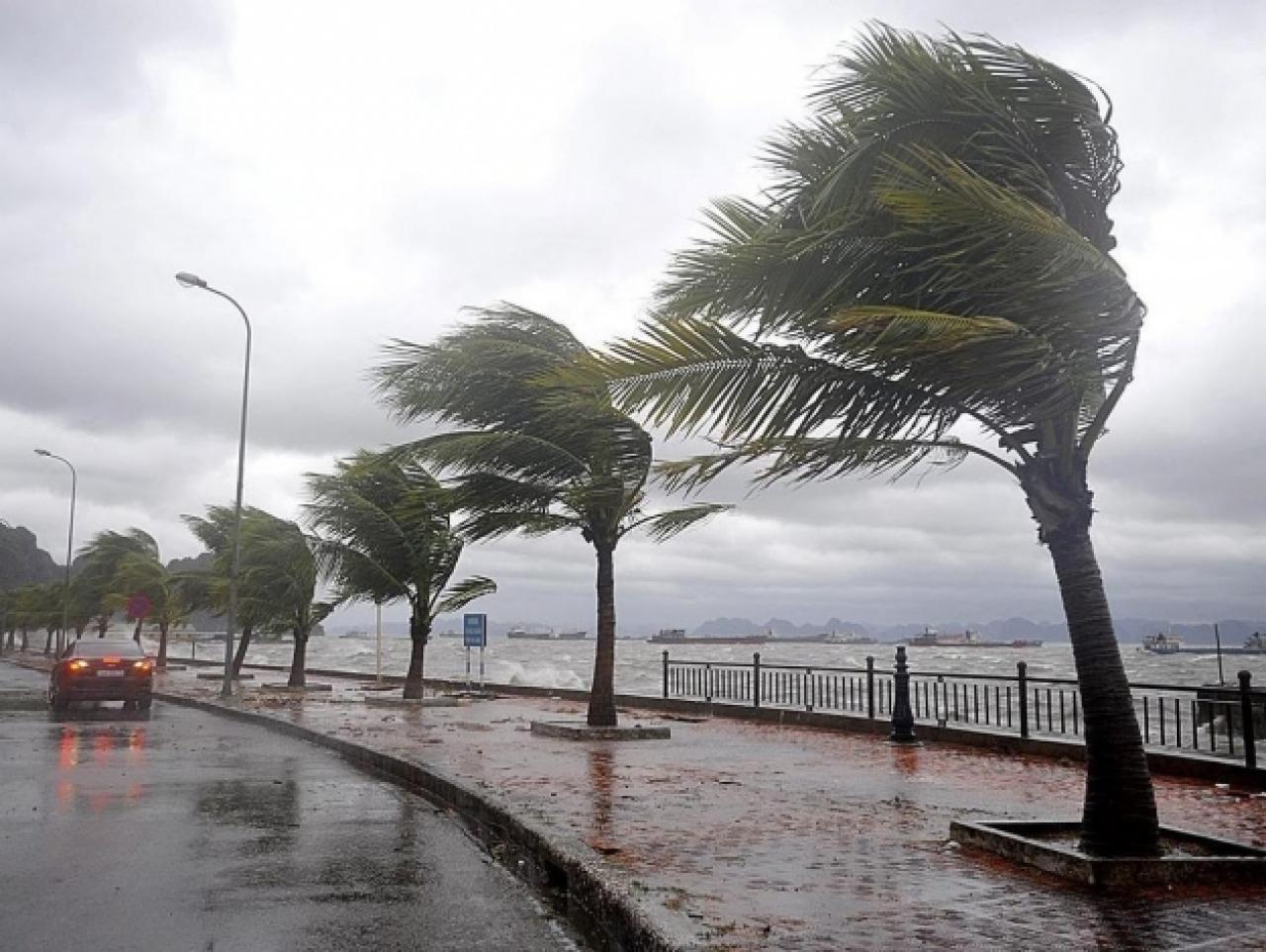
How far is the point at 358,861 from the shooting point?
7609 millimetres

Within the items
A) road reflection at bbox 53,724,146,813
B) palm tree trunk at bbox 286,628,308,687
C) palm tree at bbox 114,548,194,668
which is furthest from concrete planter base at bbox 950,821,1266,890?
palm tree at bbox 114,548,194,668

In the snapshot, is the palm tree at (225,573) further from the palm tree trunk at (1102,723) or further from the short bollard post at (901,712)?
the palm tree trunk at (1102,723)

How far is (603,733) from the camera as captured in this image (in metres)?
16.5

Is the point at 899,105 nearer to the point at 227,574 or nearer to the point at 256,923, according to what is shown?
the point at 256,923

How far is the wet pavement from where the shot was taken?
217 inches

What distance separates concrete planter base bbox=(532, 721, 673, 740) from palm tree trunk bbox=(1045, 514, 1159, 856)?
31.9 feet

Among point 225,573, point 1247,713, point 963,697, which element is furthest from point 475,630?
point 1247,713

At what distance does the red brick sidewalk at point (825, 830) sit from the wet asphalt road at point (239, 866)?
2.72 feet

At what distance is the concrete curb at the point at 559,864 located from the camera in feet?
17.9

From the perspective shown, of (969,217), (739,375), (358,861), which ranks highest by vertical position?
(969,217)

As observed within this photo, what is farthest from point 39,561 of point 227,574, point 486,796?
point 486,796

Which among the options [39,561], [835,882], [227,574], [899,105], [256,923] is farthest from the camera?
[39,561]

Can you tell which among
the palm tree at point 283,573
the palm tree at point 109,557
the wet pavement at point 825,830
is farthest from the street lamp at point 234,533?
the palm tree at point 109,557

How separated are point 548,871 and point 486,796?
8.21 feet
